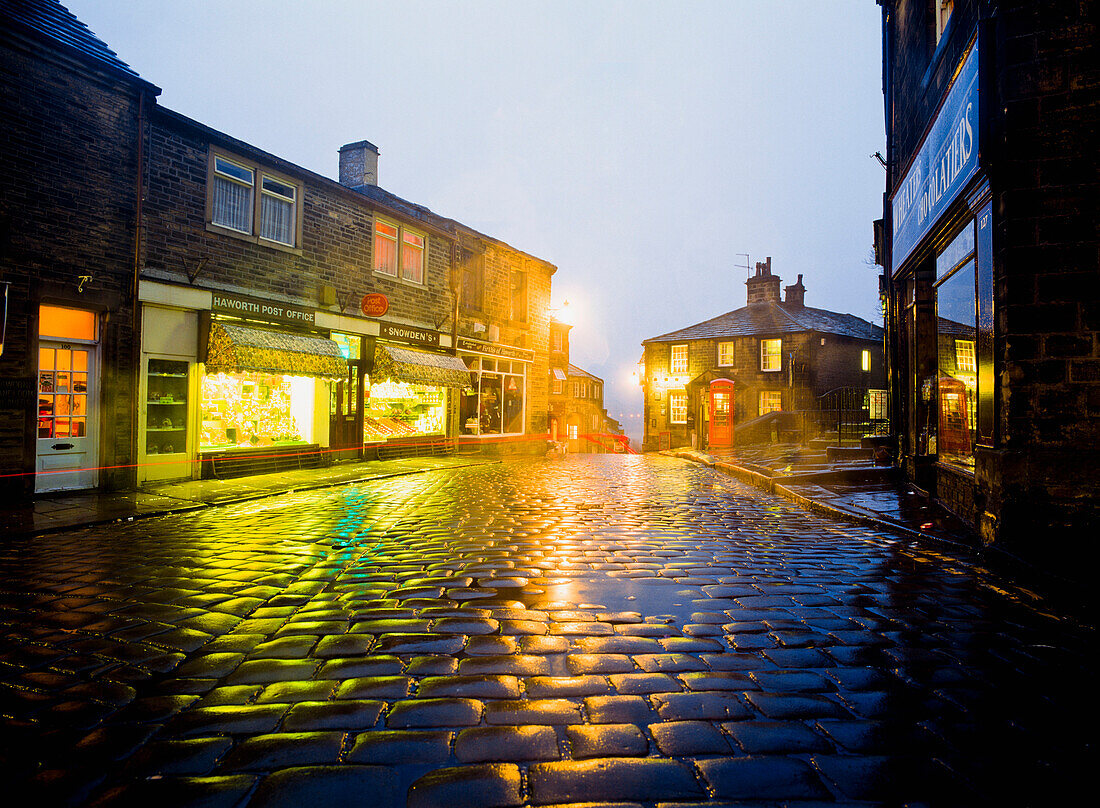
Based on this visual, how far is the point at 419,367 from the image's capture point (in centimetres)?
1792

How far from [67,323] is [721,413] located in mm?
20931

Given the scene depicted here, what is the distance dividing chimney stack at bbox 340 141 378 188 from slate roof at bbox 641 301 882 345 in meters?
19.2

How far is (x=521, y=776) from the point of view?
7.47 feet

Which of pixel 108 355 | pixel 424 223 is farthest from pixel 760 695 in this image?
pixel 424 223

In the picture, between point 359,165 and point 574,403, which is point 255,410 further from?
point 574,403

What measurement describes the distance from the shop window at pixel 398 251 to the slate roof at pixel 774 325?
1959cm

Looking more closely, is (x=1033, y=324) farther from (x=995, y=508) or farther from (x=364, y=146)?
(x=364, y=146)

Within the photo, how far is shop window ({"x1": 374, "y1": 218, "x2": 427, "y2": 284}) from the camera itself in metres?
17.4

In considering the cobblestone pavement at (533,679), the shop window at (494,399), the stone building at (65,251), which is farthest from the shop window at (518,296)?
the cobblestone pavement at (533,679)

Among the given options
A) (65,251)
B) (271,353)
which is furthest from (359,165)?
(65,251)

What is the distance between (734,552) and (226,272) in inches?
462

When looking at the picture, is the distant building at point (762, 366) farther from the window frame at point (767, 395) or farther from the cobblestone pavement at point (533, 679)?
the cobblestone pavement at point (533, 679)

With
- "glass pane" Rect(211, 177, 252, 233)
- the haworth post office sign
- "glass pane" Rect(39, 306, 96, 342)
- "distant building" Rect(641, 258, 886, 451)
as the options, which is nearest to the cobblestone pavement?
"glass pane" Rect(39, 306, 96, 342)

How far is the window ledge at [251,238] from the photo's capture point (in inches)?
505
